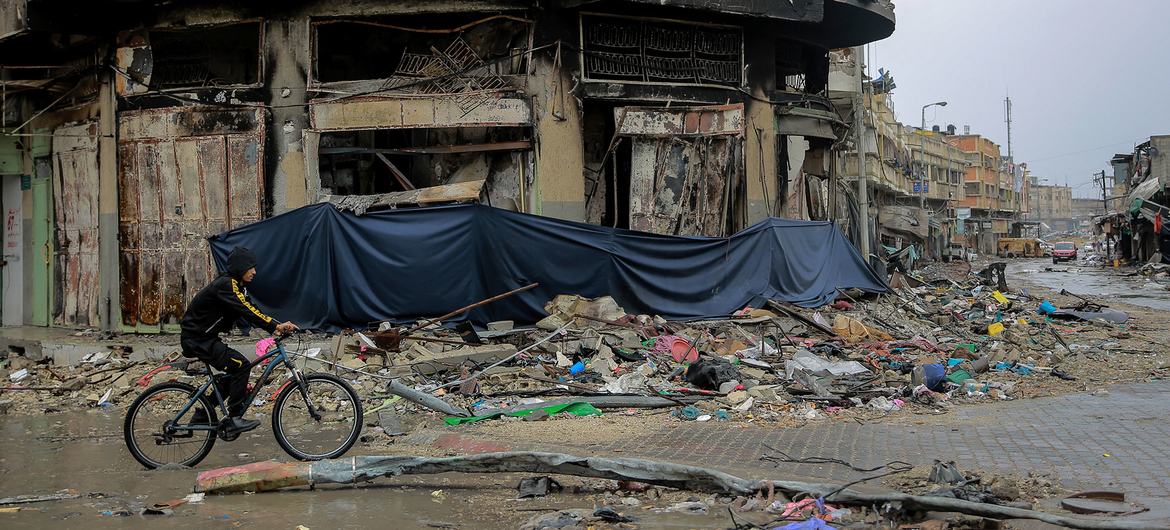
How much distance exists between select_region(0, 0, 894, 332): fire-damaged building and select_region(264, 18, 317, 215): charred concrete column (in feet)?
0.11

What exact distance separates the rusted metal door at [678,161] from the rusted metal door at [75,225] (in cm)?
940

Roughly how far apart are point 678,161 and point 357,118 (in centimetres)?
537

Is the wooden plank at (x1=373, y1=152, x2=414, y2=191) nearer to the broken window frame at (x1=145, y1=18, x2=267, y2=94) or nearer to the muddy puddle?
the broken window frame at (x1=145, y1=18, x2=267, y2=94)

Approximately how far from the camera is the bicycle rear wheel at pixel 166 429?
760 centimetres

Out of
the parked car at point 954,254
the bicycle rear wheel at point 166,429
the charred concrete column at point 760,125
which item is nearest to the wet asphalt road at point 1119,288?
the charred concrete column at point 760,125

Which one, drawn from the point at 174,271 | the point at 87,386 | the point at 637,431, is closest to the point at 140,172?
the point at 174,271

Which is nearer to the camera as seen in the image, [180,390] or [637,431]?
[180,390]

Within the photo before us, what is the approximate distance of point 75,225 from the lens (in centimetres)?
1719

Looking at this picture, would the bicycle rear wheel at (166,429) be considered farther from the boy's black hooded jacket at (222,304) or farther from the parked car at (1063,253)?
the parked car at (1063,253)

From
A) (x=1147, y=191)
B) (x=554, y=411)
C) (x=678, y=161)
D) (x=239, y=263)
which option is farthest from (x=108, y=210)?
(x=1147, y=191)

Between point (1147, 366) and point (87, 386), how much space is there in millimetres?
13660

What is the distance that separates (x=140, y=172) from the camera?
1595cm

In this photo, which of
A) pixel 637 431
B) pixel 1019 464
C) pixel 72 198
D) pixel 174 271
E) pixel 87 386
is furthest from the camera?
pixel 72 198

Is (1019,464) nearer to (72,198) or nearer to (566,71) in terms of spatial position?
(566,71)
